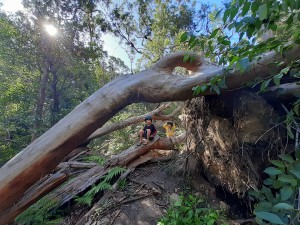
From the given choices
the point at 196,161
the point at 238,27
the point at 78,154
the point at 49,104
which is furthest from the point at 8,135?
the point at 238,27

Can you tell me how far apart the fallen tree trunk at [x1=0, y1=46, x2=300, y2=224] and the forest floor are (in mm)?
1280

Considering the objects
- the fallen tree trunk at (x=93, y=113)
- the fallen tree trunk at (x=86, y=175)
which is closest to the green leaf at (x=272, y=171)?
the fallen tree trunk at (x=93, y=113)

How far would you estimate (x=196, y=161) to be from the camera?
430cm

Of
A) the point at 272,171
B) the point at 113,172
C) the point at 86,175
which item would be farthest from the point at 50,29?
the point at 272,171

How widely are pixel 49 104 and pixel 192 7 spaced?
33.8 ft

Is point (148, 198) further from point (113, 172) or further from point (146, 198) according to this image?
point (113, 172)

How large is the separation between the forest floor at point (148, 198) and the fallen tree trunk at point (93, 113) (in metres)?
1.28

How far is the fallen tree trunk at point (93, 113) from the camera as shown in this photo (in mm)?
2869

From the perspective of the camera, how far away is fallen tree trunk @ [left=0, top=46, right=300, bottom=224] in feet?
9.41

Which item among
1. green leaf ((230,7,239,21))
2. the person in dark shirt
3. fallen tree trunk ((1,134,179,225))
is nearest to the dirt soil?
fallen tree trunk ((1,134,179,225))

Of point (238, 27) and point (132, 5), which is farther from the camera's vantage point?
point (132, 5)

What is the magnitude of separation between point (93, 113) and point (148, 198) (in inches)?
77.7

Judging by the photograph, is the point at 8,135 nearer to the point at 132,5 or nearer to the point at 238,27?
the point at 132,5

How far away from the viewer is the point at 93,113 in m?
3.16
